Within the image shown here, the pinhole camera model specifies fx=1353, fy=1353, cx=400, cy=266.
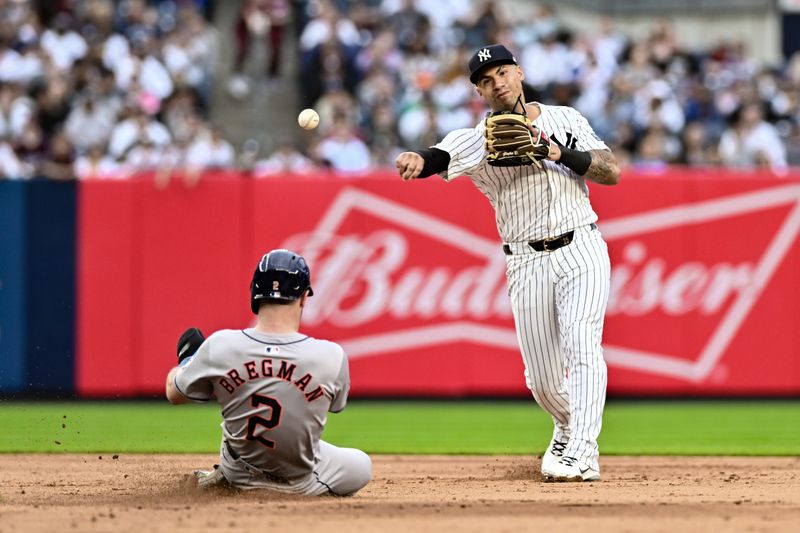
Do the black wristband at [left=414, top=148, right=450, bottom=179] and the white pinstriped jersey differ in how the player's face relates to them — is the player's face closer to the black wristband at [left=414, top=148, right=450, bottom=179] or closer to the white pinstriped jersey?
the white pinstriped jersey

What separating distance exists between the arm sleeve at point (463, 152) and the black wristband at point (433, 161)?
0.03 metres

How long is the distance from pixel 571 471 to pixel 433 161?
1.83 metres

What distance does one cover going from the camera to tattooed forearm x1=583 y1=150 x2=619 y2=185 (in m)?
Answer: 7.30

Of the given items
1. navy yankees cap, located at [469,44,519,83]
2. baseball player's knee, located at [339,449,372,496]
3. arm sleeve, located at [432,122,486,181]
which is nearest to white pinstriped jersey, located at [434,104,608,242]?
arm sleeve, located at [432,122,486,181]

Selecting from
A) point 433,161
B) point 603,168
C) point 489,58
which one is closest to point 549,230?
point 603,168

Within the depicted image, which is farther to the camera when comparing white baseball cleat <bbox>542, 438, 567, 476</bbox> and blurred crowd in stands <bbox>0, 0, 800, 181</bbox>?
blurred crowd in stands <bbox>0, 0, 800, 181</bbox>

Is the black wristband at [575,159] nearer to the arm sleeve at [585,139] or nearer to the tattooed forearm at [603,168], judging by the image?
the tattooed forearm at [603,168]

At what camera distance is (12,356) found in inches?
550

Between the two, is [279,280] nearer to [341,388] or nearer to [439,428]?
[341,388]

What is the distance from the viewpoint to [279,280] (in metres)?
6.18

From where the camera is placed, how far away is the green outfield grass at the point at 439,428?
10148 millimetres

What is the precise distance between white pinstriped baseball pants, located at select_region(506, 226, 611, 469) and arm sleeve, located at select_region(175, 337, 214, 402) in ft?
6.75

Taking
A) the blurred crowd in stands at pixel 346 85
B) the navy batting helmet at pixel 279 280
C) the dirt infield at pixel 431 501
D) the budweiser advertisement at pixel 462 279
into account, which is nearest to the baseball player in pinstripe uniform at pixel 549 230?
the dirt infield at pixel 431 501

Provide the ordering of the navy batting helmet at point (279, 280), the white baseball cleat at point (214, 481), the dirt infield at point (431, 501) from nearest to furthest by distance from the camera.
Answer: the dirt infield at point (431, 501) → the navy batting helmet at point (279, 280) → the white baseball cleat at point (214, 481)
